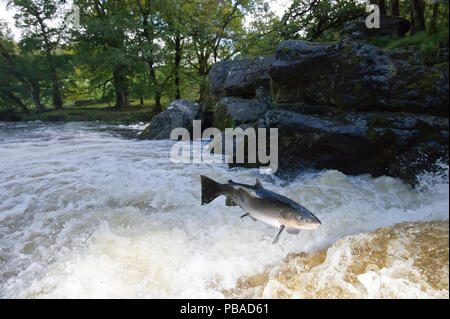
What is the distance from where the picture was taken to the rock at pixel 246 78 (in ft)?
30.6

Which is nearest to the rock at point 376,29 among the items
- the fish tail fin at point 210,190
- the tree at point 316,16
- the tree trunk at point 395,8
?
the tree at point 316,16

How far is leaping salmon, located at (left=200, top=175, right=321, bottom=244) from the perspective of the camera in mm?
1770

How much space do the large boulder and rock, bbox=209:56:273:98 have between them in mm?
3337

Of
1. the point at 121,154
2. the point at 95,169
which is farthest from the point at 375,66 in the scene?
the point at 121,154

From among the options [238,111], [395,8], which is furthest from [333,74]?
[395,8]

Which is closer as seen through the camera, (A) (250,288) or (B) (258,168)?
(A) (250,288)

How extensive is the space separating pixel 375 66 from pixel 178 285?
4851 millimetres

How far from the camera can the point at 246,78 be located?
9539 millimetres

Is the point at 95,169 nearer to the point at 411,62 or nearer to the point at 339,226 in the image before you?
the point at 339,226

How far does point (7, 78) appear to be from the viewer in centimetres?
2038

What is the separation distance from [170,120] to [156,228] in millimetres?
8267

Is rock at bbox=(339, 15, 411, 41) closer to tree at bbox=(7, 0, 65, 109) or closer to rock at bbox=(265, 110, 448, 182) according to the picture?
rock at bbox=(265, 110, 448, 182)

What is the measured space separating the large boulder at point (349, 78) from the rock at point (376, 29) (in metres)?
3.47

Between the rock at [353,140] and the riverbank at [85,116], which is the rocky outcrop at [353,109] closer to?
the rock at [353,140]
